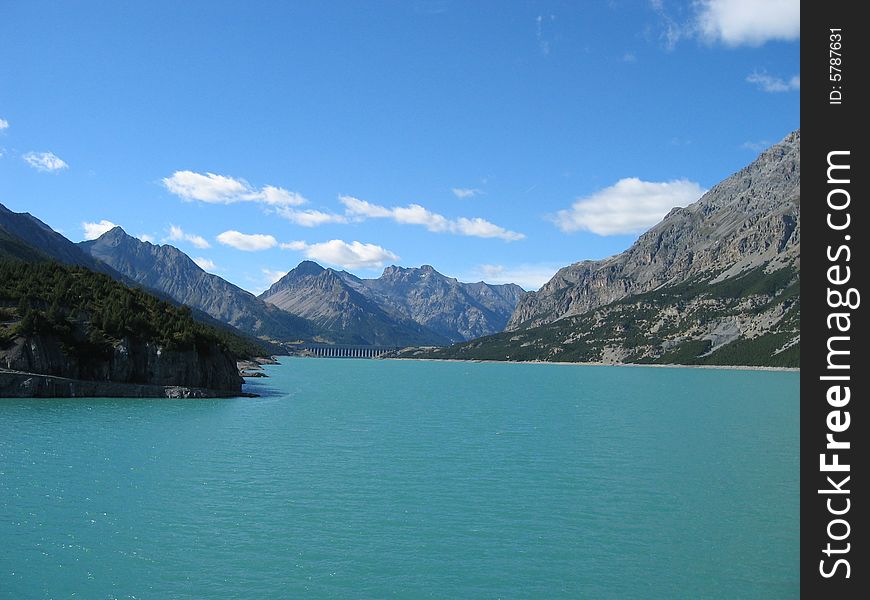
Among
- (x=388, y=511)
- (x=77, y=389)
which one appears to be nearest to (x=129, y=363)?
(x=77, y=389)

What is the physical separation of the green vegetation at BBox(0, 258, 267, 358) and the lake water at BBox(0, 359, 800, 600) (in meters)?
29.4

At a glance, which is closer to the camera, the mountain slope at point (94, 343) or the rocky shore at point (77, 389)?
the rocky shore at point (77, 389)

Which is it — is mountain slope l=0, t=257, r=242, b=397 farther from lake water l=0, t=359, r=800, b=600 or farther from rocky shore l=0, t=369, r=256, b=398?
lake water l=0, t=359, r=800, b=600

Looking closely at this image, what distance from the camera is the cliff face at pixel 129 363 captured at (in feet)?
335

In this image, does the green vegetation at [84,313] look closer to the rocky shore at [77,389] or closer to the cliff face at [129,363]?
the cliff face at [129,363]

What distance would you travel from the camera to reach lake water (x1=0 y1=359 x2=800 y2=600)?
28.8 metres

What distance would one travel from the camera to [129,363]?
112500 millimetres

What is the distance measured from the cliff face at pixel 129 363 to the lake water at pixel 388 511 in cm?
2559

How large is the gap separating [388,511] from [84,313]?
9359 centimetres

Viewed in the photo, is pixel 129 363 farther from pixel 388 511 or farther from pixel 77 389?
pixel 388 511

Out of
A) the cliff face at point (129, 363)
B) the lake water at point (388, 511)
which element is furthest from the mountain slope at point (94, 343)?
the lake water at point (388, 511)

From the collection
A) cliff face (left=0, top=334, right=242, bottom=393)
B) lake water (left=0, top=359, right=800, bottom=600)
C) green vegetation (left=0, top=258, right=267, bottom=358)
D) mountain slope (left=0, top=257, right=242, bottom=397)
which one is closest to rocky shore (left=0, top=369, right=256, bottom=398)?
mountain slope (left=0, top=257, right=242, bottom=397)

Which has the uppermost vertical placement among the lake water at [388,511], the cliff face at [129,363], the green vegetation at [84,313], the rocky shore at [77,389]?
the green vegetation at [84,313]

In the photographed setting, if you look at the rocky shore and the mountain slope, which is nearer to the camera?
the rocky shore
